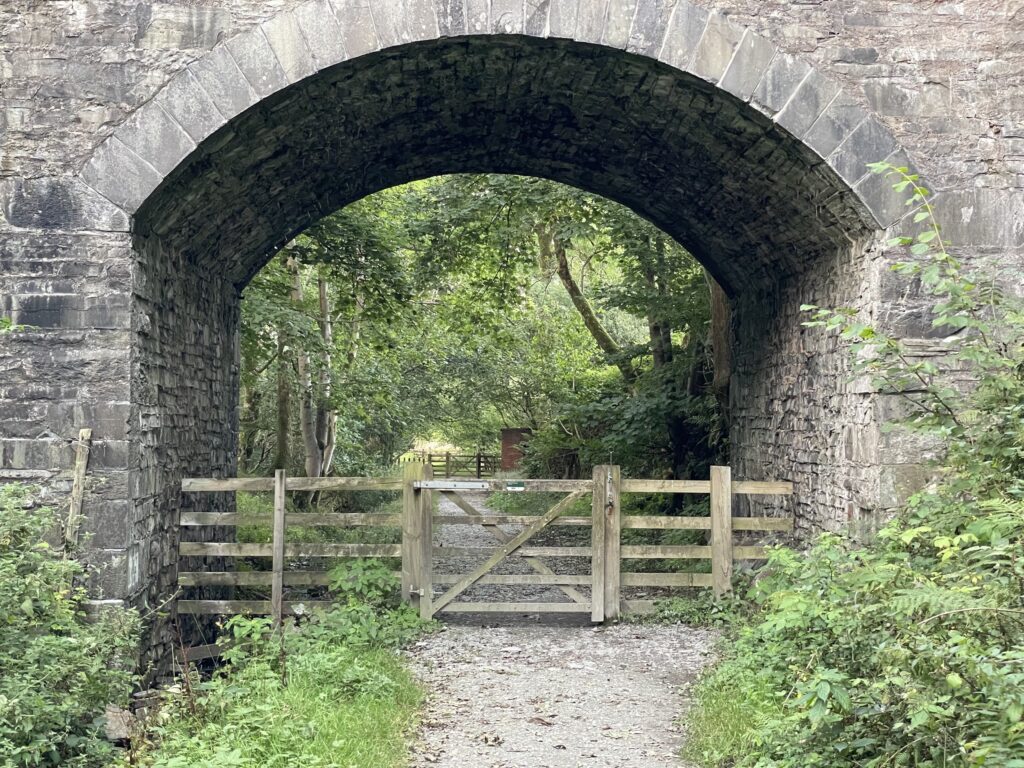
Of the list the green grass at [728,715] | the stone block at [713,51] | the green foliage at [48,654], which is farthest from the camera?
the stone block at [713,51]

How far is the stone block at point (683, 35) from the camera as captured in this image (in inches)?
250

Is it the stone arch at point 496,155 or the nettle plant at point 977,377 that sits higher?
the stone arch at point 496,155

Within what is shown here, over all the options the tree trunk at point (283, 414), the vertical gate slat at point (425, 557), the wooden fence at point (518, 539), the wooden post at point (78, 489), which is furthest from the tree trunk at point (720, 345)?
the wooden post at point (78, 489)

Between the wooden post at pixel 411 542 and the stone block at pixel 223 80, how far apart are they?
319cm

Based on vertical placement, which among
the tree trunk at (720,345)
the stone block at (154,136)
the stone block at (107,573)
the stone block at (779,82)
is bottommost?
the stone block at (107,573)

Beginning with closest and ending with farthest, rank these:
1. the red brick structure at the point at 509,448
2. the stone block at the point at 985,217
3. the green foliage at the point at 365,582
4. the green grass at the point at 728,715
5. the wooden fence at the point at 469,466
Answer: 1. the green grass at the point at 728,715
2. the stone block at the point at 985,217
3. the green foliage at the point at 365,582
4. the red brick structure at the point at 509,448
5. the wooden fence at the point at 469,466

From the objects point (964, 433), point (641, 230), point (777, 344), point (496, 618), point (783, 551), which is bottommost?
point (496, 618)

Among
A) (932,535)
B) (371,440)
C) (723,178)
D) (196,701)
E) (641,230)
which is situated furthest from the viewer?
(371,440)

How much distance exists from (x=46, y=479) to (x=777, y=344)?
616 centimetres

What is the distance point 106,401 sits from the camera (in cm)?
625

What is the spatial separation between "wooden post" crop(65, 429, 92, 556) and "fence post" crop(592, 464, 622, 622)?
3.90 metres

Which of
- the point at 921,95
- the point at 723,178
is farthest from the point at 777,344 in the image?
the point at 921,95

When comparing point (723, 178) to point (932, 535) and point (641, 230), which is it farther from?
point (641, 230)

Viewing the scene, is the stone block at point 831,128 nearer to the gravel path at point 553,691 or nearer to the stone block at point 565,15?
the stone block at point 565,15
